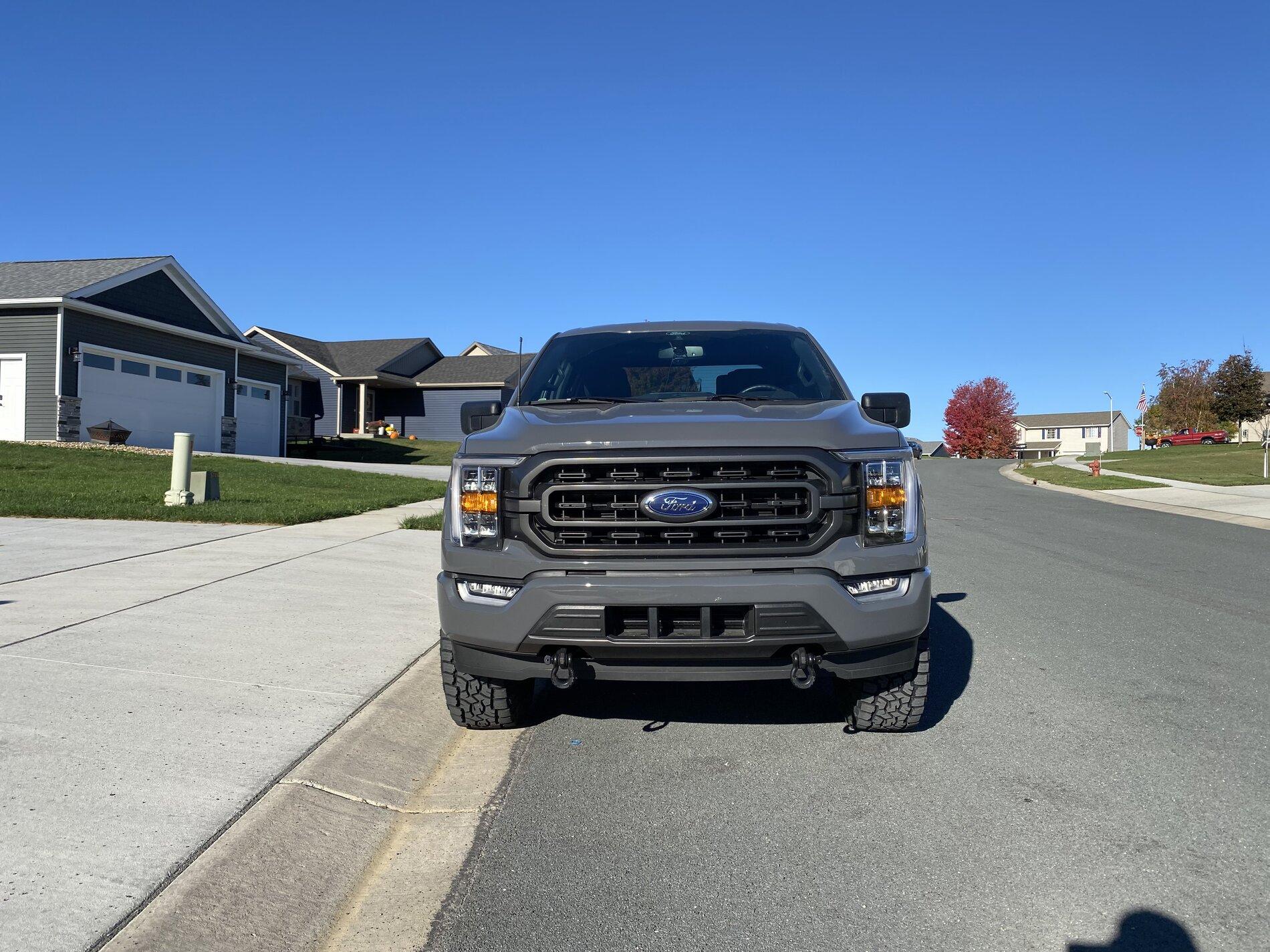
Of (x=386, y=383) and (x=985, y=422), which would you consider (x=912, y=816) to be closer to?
(x=386, y=383)

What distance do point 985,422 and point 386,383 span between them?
51779 mm

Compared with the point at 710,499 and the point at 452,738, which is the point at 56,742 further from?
the point at 710,499

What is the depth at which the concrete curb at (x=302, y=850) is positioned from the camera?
249 centimetres

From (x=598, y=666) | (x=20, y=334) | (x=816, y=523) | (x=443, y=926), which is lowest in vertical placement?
(x=443, y=926)

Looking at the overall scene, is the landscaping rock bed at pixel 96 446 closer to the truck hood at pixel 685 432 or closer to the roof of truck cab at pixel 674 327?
the roof of truck cab at pixel 674 327

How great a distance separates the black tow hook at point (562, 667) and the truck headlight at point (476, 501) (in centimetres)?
51

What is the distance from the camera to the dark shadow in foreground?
2.47 m

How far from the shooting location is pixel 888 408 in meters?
4.54

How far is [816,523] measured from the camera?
142 inches

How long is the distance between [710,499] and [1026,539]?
1014cm

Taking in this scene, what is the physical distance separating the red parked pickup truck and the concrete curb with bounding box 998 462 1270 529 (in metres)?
40.9

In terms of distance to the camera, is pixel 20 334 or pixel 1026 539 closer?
pixel 1026 539

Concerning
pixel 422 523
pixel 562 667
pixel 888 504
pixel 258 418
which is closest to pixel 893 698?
pixel 888 504

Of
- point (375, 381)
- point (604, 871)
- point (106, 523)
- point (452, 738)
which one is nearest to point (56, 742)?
point (452, 738)
